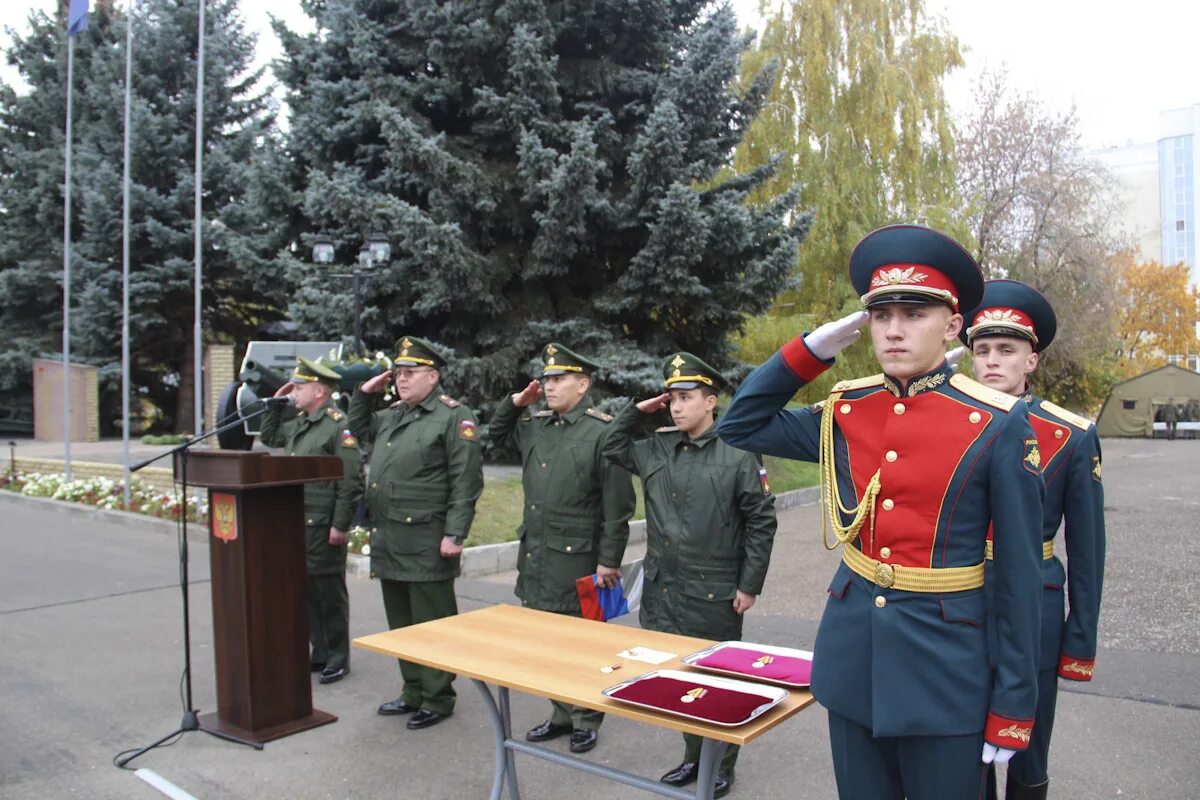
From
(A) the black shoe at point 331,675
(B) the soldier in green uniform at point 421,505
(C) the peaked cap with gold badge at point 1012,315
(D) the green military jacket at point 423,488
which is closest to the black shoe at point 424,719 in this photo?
(B) the soldier in green uniform at point 421,505

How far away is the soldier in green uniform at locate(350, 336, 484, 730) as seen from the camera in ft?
16.9

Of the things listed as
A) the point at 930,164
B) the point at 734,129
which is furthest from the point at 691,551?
the point at 930,164

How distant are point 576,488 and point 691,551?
0.95 meters

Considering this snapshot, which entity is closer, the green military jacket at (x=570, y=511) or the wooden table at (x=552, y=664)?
the wooden table at (x=552, y=664)

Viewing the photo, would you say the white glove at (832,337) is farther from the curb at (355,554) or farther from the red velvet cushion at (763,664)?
the curb at (355,554)

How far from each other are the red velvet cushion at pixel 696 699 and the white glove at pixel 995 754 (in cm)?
69

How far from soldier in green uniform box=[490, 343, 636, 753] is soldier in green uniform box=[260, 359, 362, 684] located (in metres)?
1.43

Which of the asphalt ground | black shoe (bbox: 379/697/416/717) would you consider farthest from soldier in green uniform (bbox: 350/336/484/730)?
the asphalt ground

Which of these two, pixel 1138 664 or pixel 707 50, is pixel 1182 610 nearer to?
pixel 1138 664

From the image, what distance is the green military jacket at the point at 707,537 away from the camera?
4098 mm

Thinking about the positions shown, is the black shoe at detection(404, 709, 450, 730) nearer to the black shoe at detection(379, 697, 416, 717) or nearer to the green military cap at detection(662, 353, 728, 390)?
the black shoe at detection(379, 697, 416, 717)

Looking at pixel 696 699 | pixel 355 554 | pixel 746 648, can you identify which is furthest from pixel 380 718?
pixel 355 554

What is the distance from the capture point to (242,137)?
24.6 m

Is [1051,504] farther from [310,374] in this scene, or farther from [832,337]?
[310,374]
